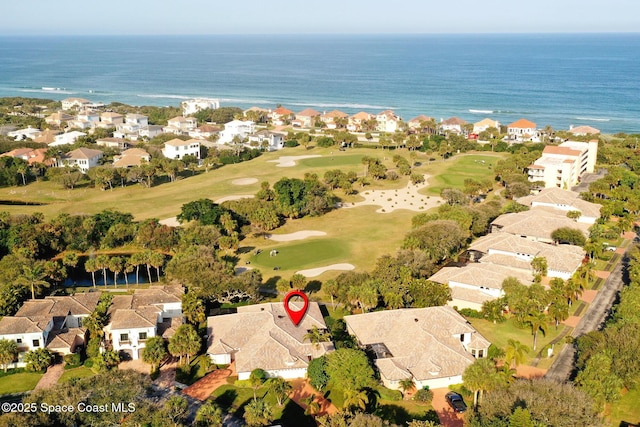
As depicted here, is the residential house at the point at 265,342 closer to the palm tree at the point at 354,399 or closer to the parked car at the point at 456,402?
the palm tree at the point at 354,399

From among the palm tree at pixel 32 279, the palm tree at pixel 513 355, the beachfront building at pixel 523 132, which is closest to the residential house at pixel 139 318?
the palm tree at pixel 32 279

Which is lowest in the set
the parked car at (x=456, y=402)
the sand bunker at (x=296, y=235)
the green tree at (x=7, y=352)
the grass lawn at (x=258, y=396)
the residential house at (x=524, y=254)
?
the sand bunker at (x=296, y=235)

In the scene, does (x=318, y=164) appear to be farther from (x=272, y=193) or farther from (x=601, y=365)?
(x=601, y=365)

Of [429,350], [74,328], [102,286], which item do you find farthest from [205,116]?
[429,350]

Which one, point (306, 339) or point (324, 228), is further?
point (324, 228)

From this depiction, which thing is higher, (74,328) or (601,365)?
(601,365)

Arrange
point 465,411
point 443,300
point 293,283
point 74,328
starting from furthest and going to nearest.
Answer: point 293,283 < point 443,300 < point 74,328 < point 465,411

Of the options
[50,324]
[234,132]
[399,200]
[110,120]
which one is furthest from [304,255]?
[110,120]
